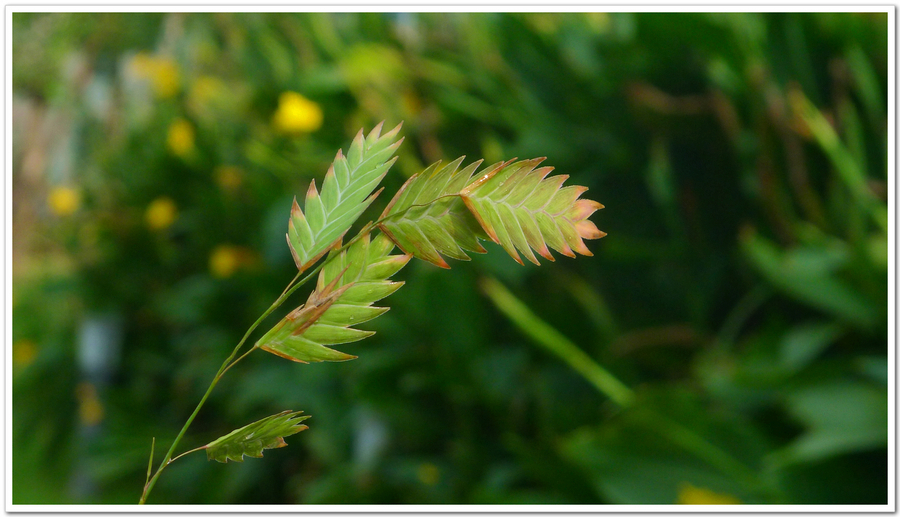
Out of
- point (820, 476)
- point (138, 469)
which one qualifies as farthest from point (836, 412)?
point (138, 469)

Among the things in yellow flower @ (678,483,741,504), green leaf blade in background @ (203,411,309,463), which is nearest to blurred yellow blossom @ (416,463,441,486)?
yellow flower @ (678,483,741,504)

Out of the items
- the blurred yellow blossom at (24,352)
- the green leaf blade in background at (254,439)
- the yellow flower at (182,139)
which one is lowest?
the green leaf blade in background at (254,439)

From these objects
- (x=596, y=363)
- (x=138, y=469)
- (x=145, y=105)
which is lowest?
(x=138, y=469)

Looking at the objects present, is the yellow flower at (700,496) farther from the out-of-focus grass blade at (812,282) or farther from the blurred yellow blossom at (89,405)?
the blurred yellow blossom at (89,405)

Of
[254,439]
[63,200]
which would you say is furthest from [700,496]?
[63,200]

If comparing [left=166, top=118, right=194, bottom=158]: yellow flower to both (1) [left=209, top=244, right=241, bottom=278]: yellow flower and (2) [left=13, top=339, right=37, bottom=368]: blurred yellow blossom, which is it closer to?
(1) [left=209, top=244, right=241, bottom=278]: yellow flower

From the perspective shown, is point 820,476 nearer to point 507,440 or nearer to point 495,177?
point 507,440

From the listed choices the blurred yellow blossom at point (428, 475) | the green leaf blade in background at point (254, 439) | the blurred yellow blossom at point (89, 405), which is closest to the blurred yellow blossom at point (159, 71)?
the blurred yellow blossom at point (89, 405)
